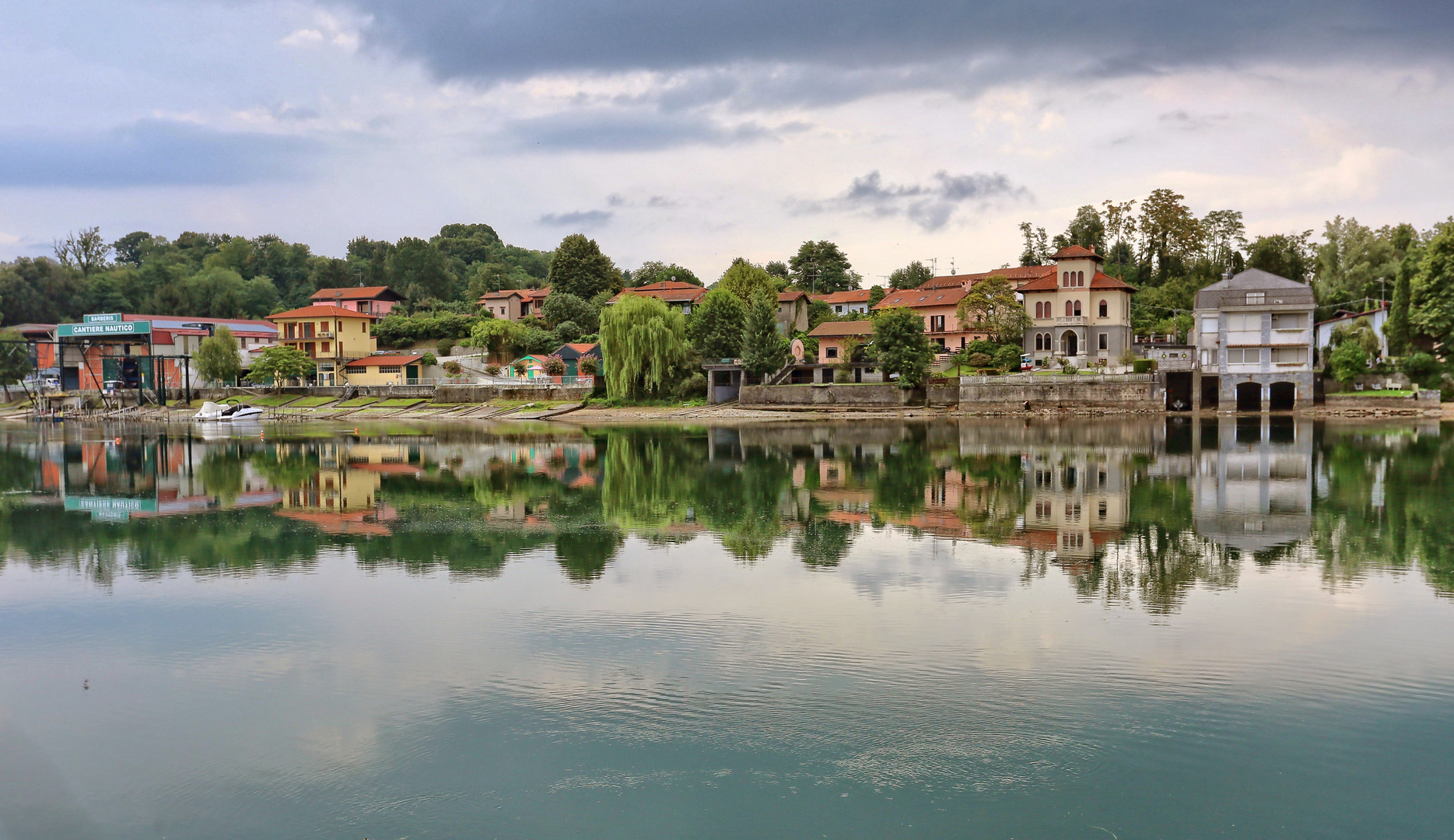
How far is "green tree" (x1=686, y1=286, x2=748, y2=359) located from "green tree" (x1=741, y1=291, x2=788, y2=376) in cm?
95

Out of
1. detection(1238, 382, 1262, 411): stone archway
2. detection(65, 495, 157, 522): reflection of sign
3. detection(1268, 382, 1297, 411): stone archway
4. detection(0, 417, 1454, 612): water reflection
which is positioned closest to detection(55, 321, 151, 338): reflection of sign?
detection(0, 417, 1454, 612): water reflection

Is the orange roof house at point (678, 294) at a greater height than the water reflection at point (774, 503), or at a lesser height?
greater

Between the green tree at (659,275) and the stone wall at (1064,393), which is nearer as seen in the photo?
the stone wall at (1064,393)

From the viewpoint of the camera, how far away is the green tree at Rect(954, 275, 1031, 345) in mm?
64000

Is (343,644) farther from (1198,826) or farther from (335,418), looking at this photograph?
(335,418)

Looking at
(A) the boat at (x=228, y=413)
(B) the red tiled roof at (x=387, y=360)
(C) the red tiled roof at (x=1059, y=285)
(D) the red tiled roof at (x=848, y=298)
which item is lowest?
(A) the boat at (x=228, y=413)

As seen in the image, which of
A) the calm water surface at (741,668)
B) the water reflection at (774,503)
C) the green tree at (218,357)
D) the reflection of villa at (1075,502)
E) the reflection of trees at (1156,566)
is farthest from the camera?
the green tree at (218,357)

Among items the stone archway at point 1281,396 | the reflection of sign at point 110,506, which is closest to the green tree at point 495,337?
the reflection of sign at point 110,506

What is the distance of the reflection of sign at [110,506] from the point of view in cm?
2397

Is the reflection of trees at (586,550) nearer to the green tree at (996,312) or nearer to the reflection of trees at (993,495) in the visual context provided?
the reflection of trees at (993,495)

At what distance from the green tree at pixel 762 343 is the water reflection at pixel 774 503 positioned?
21.7 meters

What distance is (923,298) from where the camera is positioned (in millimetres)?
73438

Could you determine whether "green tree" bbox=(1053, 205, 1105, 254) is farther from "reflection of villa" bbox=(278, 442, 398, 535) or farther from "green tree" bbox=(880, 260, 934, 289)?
"reflection of villa" bbox=(278, 442, 398, 535)

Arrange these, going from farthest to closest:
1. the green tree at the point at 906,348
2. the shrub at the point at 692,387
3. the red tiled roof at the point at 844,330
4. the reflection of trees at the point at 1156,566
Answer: the red tiled roof at the point at 844,330
the shrub at the point at 692,387
the green tree at the point at 906,348
the reflection of trees at the point at 1156,566
